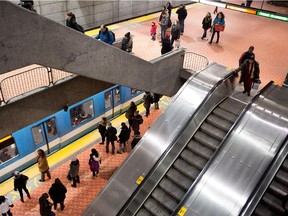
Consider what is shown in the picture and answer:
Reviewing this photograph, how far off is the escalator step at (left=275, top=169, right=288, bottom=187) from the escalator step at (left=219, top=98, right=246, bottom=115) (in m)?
1.98

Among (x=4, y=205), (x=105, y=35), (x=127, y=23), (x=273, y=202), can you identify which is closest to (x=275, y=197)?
(x=273, y=202)

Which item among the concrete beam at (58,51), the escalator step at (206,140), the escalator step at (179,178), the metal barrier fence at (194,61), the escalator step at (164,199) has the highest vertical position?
the concrete beam at (58,51)

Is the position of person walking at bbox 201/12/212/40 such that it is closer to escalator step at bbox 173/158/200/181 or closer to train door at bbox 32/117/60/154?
train door at bbox 32/117/60/154

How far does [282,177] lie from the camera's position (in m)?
6.41

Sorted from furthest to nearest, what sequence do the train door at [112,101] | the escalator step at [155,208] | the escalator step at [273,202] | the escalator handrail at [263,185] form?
1. the train door at [112,101]
2. the escalator step at [155,208]
3. the escalator step at [273,202]
4. the escalator handrail at [263,185]

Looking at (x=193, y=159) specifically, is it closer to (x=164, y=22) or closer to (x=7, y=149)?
(x=7, y=149)

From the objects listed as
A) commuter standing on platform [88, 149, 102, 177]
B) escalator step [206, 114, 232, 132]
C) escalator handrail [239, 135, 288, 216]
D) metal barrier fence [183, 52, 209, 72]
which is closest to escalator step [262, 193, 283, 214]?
escalator handrail [239, 135, 288, 216]

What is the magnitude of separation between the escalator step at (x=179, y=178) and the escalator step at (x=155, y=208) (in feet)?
2.22

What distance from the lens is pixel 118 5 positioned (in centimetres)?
1653

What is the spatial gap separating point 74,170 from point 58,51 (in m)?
4.89

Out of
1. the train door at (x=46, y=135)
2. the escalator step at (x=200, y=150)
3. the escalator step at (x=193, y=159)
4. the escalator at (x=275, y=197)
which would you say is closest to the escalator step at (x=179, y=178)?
the escalator step at (x=193, y=159)

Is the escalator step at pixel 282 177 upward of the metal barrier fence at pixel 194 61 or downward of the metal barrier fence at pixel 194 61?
upward

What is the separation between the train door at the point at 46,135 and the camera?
10.3 metres

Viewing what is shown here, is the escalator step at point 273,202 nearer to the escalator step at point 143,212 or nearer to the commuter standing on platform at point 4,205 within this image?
the escalator step at point 143,212
